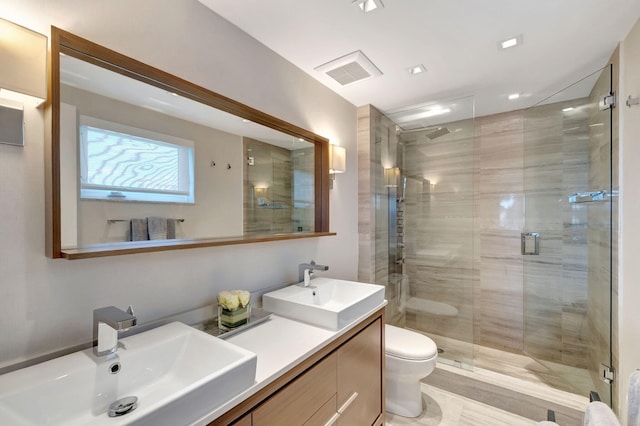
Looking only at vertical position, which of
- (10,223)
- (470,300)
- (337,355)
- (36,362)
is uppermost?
(10,223)

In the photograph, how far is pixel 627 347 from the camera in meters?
1.68

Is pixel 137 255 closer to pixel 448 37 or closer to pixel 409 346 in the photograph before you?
pixel 409 346

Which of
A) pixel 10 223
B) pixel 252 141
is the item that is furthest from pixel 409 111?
pixel 10 223

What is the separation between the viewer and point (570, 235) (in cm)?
243

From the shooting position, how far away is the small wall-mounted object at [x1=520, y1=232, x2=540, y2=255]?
8.79 ft

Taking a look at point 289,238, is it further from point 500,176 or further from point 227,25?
point 500,176

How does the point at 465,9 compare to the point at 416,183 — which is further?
the point at 416,183

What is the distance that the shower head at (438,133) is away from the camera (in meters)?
2.71

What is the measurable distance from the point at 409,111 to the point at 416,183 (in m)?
0.70

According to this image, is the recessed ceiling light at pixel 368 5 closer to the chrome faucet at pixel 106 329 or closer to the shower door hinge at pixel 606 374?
the chrome faucet at pixel 106 329

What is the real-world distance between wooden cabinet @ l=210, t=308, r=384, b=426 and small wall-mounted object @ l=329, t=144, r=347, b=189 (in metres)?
1.08

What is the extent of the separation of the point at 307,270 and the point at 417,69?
1561 millimetres

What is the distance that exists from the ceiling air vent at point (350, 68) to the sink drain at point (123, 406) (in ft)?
6.46

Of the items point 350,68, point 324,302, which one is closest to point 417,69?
point 350,68
